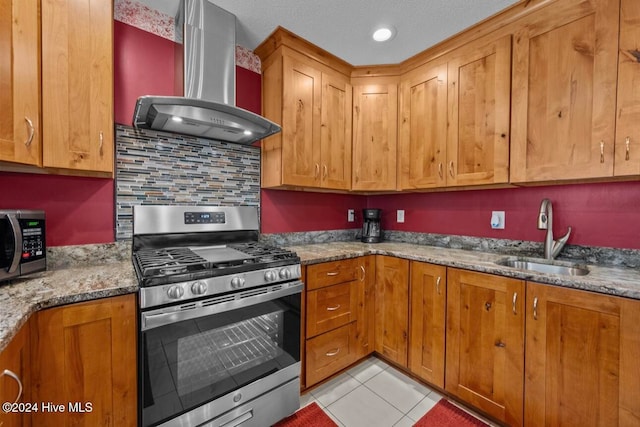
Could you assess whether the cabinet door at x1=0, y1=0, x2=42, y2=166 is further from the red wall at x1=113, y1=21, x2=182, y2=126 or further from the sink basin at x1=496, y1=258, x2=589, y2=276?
the sink basin at x1=496, y1=258, x2=589, y2=276

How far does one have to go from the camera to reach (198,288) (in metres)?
1.21

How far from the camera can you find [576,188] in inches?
66.2

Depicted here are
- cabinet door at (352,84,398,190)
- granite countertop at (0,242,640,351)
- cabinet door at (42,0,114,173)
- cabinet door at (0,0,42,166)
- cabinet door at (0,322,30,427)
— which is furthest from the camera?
cabinet door at (352,84,398,190)

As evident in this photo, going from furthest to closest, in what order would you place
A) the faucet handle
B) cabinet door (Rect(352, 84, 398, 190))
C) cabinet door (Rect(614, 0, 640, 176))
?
cabinet door (Rect(352, 84, 398, 190)), the faucet handle, cabinet door (Rect(614, 0, 640, 176))

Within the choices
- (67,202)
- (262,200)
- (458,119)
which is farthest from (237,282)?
(458,119)

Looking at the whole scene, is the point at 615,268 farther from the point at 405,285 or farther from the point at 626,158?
the point at 405,285

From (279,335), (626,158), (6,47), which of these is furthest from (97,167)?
(626,158)

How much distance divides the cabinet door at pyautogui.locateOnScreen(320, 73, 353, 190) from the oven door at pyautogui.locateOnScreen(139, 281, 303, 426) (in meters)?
1.03

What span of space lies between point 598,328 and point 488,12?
1825 millimetres

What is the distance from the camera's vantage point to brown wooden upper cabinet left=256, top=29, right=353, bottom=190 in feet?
6.36

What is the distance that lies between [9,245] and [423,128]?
96.9 inches

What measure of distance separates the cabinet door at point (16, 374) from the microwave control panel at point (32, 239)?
1.34 feet

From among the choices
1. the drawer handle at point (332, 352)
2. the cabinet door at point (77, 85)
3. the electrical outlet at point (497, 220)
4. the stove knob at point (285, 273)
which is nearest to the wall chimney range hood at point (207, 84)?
the cabinet door at point (77, 85)

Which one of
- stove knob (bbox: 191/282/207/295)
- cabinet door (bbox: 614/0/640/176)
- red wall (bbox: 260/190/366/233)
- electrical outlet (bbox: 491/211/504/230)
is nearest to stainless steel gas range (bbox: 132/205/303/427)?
stove knob (bbox: 191/282/207/295)
